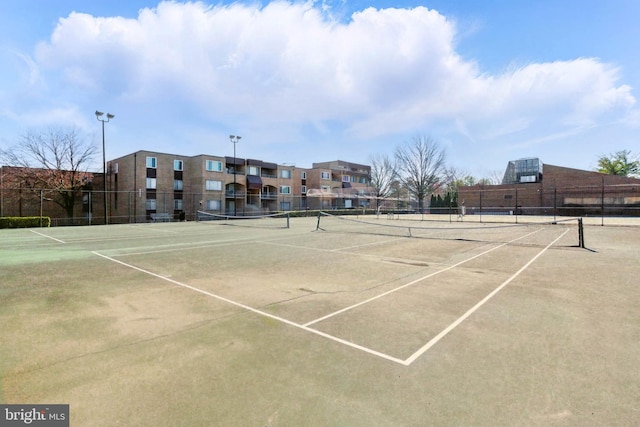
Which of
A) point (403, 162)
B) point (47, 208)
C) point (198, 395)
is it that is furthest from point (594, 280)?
point (403, 162)

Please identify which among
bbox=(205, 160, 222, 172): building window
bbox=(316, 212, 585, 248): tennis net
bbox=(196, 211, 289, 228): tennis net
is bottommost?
bbox=(316, 212, 585, 248): tennis net

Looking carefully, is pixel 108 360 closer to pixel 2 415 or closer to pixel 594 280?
pixel 2 415

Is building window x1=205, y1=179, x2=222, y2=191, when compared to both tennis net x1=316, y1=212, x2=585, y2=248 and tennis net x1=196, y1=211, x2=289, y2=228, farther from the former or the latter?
tennis net x1=316, y1=212, x2=585, y2=248

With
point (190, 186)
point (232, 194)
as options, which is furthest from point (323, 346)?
point (232, 194)

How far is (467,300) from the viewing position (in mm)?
5988

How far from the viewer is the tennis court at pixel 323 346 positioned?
2.77 meters

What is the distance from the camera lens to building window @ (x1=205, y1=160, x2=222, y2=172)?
45406 mm

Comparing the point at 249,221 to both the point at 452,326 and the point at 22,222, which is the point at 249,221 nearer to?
the point at 22,222

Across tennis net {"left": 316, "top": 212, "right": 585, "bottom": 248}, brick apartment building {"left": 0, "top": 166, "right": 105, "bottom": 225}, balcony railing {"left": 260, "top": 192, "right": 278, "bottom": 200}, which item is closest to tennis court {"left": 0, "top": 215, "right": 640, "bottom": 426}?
tennis net {"left": 316, "top": 212, "right": 585, "bottom": 248}

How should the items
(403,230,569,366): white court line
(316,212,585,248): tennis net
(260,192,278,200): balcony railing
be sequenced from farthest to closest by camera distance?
(260,192,278,200): balcony railing, (316,212,585,248): tennis net, (403,230,569,366): white court line

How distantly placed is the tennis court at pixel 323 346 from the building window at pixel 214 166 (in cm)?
3875

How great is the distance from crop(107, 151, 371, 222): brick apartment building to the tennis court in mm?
32956

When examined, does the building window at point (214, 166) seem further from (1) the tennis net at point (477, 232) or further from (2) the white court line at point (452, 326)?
(2) the white court line at point (452, 326)

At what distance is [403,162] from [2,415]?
67.3 m
